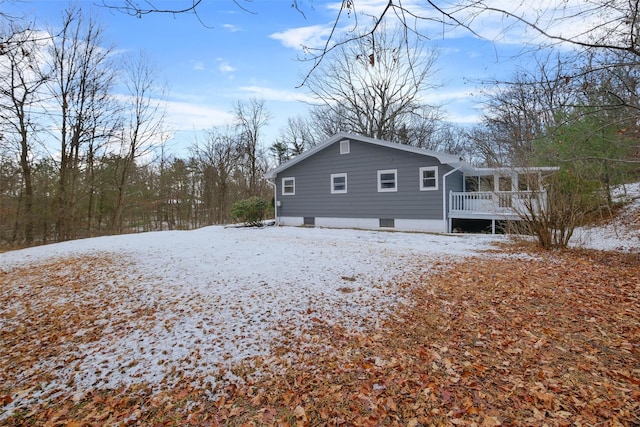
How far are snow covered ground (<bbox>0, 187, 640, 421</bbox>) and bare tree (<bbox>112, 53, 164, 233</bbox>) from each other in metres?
10.1

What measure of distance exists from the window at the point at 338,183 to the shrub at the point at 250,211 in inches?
148

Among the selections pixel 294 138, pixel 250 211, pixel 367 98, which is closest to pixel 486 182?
pixel 367 98

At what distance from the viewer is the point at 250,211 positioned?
48.9 ft

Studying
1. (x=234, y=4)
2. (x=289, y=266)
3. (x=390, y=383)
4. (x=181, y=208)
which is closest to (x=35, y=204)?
(x=181, y=208)

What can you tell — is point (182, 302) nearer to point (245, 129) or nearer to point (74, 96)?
point (74, 96)

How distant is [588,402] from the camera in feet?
7.63

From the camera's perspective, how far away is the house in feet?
39.2

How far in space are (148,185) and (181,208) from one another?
10.9 ft

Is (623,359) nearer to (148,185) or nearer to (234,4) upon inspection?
(234,4)

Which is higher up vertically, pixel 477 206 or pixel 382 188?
pixel 382 188

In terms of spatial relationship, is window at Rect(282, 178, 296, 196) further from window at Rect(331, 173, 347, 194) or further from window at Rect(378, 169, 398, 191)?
window at Rect(378, 169, 398, 191)

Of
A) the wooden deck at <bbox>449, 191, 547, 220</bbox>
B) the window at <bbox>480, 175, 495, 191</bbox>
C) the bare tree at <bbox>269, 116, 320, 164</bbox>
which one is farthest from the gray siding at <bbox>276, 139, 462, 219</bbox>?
the bare tree at <bbox>269, 116, 320, 164</bbox>

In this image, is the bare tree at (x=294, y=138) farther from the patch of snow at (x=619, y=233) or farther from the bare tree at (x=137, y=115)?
the patch of snow at (x=619, y=233)

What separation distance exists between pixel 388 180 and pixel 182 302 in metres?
10.5
